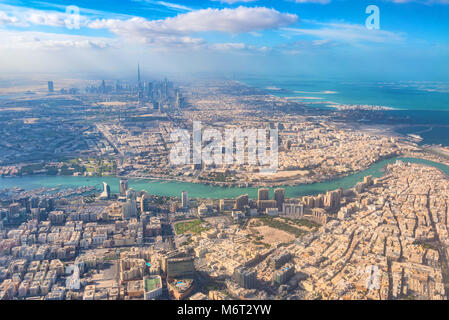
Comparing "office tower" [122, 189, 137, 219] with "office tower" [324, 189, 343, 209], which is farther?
"office tower" [324, 189, 343, 209]

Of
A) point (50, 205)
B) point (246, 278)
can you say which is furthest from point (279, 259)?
point (50, 205)

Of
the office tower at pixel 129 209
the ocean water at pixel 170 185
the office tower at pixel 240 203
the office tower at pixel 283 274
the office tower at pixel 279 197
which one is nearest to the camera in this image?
the office tower at pixel 283 274

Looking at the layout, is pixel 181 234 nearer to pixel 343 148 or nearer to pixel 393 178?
pixel 393 178

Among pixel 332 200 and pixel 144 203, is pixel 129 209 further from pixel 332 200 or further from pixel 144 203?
pixel 332 200

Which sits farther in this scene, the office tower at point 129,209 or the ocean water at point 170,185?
the ocean water at point 170,185

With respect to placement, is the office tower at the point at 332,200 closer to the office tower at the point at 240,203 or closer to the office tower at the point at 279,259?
the office tower at the point at 240,203

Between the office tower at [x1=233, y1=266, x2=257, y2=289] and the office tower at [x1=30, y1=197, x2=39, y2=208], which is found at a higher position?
the office tower at [x1=30, y1=197, x2=39, y2=208]

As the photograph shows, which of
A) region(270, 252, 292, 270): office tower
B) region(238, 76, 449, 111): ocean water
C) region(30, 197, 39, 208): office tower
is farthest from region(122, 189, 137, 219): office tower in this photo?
region(238, 76, 449, 111): ocean water

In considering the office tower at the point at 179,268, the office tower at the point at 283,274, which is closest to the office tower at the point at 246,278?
the office tower at the point at 283,274

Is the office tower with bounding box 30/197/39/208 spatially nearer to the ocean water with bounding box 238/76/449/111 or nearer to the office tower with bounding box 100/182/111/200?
the office tower with bounding box 100/182/111/200

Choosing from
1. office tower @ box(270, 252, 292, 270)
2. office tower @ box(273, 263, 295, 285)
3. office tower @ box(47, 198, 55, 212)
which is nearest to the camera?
office tower @ box(273, 263, 295, 285)
